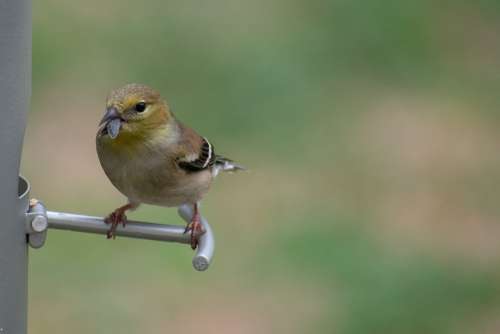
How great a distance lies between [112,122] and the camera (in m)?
4.14

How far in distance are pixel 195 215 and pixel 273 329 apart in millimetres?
2428

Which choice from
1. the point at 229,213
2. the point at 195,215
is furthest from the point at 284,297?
the point at 195,215

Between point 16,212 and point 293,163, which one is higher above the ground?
point 16,212

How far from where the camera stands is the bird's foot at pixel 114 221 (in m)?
4.06

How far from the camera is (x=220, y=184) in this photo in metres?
8.29

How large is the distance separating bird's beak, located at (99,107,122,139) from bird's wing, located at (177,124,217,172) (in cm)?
49

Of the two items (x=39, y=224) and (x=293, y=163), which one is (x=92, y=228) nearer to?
(x=39, y=224)

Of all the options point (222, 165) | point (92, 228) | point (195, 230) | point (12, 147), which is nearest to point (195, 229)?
point (195, 230)

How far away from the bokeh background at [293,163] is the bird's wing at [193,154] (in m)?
2.11

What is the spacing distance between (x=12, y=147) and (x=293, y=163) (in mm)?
4662

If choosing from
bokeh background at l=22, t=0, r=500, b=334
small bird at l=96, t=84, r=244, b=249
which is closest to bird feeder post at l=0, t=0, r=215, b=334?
small bird at l=96, t=84, r=244, b=249

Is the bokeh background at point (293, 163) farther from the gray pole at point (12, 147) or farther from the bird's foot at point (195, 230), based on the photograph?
the gray pole at point (12, 147)

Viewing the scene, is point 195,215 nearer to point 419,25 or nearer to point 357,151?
point 357,151

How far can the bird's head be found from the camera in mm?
4148
